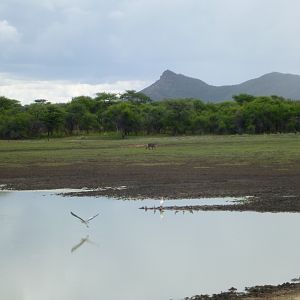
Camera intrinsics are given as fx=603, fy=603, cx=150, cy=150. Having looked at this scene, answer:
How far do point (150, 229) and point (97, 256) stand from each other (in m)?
4.26

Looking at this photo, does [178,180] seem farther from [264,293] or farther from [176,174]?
[264,293]

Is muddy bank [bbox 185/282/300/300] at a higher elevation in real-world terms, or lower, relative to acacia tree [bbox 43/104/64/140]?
lower

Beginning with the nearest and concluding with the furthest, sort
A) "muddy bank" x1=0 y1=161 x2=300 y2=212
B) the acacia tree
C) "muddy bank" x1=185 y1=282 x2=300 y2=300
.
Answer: "muddy bank" x1=185 y1=282 x2=300 y2=300 < "muddy bank" x1=0 y1=161 x2=300 y2=212 < the acacia tree

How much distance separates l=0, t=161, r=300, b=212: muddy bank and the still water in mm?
3926

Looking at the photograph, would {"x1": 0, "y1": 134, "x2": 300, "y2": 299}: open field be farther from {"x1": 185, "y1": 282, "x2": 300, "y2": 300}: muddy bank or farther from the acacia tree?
the acacia tree

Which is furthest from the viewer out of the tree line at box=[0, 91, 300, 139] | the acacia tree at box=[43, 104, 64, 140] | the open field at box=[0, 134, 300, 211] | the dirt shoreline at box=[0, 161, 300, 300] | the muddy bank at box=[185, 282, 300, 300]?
the acacia tree at box=[43, 104, 64, 140]

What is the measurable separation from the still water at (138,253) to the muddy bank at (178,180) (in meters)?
3.93

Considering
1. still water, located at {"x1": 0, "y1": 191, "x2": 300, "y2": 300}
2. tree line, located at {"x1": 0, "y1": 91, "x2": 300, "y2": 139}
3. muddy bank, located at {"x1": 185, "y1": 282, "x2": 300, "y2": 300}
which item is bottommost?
still water, located at {"x1": 0, "y1": 191, "x2": 300, "y2": 300}

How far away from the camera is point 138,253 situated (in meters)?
19.0

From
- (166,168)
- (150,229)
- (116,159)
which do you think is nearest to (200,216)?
(150,229)

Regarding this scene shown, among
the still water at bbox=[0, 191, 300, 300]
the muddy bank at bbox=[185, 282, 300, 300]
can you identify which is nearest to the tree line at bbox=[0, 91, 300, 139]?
the still water at bbox=[0, 191, 300, 300]

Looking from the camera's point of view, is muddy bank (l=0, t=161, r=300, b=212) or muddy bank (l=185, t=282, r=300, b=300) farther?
muddy bank (l=0, t=161, r=300, b=212)

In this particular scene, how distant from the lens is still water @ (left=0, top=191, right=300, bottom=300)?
50.6 ft

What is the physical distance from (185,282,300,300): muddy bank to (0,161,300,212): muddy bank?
11.5 metres
